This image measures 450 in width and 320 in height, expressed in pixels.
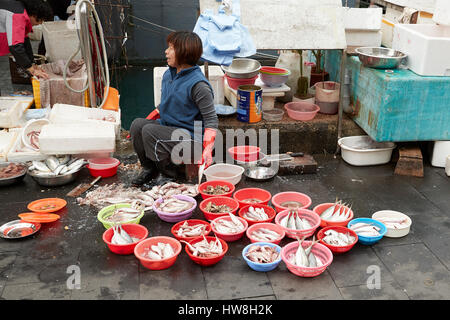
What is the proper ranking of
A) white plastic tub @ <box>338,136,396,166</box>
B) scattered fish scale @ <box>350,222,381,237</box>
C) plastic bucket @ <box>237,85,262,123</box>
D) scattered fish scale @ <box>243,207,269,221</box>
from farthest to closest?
plastic bucket @ <box>237,85,262,123</box> < white plastic tub @ <box>338,136,396,166</box> < scattered fish scale @ <box>243,207,269,221</box> < scattered fish scale @ <box>350,222,381,237</box>

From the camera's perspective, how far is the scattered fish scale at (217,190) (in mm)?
4934

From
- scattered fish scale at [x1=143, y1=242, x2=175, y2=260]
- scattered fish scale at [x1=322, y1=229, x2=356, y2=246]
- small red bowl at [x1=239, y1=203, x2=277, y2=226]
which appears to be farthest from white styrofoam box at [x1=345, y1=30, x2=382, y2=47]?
scattered fish scale at [x1=143, y1=242, x2=175, y2=260]

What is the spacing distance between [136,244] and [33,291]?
2.94ft

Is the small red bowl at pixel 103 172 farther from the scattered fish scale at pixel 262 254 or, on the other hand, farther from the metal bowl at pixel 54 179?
the scattered fish scale at pixel 262 254

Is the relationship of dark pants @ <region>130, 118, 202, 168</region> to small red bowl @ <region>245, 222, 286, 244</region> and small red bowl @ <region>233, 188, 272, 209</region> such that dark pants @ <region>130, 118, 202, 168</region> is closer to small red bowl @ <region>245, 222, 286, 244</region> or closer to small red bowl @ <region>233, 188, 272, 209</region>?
small red bowl @ <region>233, 188, 272, 209</region>

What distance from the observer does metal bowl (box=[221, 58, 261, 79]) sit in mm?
6297

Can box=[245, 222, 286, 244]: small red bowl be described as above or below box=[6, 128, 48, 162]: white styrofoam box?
below

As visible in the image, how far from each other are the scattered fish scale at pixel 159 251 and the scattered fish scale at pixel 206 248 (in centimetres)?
17

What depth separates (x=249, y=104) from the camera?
5973mm

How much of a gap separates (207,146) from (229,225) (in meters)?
0.92

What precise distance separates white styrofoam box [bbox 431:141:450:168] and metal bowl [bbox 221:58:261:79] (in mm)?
2546

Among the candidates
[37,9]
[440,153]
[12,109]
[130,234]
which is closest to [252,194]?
[130,234]

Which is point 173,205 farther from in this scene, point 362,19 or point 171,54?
point 362,19
